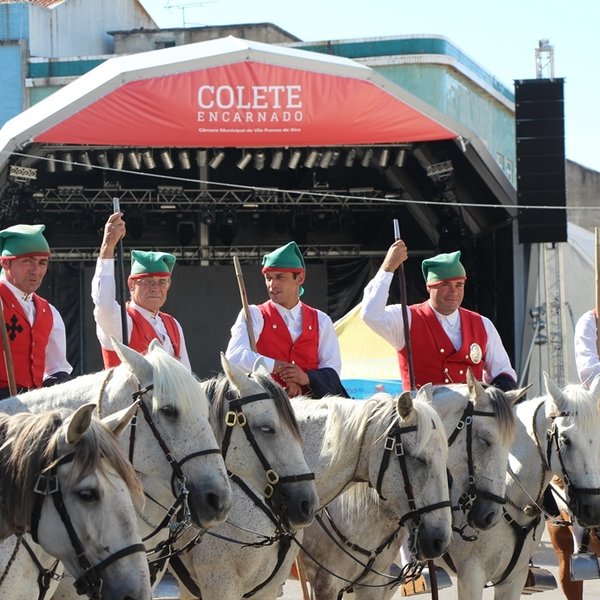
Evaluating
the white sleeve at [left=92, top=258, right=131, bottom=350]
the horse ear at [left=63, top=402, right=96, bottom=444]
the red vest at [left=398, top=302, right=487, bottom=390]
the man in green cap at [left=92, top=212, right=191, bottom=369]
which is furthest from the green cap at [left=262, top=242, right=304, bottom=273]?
the horse ear at [left=63, top=402, right=96, bottom=444]

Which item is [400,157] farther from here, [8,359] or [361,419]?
[8,359]

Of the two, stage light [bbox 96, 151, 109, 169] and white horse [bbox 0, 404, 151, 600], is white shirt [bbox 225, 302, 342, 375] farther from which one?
stage light [bbox 96, 151, 109, 169]

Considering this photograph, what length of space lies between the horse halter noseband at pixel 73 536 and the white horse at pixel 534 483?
3996 millimetres

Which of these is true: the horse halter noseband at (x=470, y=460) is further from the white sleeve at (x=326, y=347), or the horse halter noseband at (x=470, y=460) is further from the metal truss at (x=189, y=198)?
the metal truss at (x=189, y=198)

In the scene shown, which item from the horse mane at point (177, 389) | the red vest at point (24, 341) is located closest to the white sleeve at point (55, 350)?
the red vest at point (24, 341)

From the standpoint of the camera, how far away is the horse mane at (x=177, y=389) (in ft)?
18.2

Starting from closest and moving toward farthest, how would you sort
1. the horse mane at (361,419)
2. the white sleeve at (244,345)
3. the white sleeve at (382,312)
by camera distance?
1. the horse mane at (361,419)
2. the white sleeve at (244,345)
3. the white sleeve at (382,312)

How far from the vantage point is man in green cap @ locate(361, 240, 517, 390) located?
8.47 metres

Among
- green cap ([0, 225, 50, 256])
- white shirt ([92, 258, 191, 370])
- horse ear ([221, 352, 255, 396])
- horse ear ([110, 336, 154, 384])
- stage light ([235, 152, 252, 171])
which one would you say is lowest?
horse ear ([221, 352, 255, 396])

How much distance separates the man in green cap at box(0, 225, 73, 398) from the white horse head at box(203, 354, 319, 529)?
3.92 ft

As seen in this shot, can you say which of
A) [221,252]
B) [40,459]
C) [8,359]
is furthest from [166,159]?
[40,459]

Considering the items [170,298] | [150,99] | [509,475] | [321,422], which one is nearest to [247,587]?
[321,422]

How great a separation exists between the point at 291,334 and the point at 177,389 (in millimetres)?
2382

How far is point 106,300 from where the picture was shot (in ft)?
23.1
